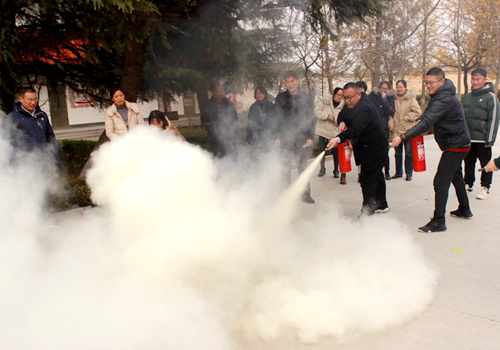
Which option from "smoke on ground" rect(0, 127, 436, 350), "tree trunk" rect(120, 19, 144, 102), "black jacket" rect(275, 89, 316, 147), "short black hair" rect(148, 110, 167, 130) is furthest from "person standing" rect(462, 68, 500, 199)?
"tree trunk" rect(120, 19, 144, 102)

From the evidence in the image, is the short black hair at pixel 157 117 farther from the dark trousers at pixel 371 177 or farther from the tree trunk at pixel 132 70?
the tree trunk at pixel 132 70

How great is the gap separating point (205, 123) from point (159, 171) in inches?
163

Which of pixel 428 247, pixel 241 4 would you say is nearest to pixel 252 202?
pixel 428 247

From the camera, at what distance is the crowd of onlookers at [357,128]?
4.56 meters

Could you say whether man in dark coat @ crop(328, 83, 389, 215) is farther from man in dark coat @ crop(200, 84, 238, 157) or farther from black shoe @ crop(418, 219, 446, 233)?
man in dark coat @ crop(200, 84, 238, 157)

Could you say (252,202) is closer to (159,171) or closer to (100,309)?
(159,171)

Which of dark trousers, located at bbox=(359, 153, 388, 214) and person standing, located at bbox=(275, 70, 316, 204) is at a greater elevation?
person standing, located at bbox=(275, 70, 316, 204)

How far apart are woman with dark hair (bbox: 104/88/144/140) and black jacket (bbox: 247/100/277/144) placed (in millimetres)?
1558

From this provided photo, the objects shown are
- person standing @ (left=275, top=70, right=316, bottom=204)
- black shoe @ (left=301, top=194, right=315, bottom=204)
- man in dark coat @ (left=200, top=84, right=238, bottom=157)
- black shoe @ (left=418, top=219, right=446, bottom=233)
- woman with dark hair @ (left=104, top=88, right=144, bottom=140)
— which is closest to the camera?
black shoe @ (left=418, top=219, right=446, bottom=233)

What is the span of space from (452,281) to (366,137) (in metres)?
1.98

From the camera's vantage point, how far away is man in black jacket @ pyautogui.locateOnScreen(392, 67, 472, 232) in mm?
4508

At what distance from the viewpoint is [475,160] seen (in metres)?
5.88

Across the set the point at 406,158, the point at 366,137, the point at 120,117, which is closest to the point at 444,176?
the point at 366,137

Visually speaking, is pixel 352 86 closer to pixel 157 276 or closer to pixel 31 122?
pixel 157 276
